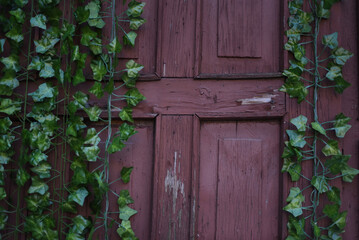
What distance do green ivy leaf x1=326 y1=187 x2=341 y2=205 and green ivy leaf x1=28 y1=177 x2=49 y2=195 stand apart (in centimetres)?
107

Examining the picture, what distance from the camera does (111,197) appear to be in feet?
5.56

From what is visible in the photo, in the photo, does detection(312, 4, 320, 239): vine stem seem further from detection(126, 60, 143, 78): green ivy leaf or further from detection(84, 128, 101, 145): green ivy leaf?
detection(84, 128, 101, 145): green ivy leaf

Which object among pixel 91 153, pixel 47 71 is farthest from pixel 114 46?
pixel 91 153

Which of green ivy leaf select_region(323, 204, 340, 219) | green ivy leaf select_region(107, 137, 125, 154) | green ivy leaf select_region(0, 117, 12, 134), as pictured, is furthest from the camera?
green ivy leaf select_region(0, 117, 12, 134)

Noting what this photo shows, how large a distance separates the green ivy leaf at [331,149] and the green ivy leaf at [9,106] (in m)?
1.20

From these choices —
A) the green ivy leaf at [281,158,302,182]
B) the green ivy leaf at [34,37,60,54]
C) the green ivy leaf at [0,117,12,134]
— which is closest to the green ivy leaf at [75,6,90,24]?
the green ivy leaf at [34,37,60,54]

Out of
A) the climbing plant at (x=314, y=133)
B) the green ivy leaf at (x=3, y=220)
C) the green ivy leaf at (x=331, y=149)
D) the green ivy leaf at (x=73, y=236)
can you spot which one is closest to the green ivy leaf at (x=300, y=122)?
the climbing plant at (x=314, y=133)

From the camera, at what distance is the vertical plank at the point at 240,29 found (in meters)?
1.69

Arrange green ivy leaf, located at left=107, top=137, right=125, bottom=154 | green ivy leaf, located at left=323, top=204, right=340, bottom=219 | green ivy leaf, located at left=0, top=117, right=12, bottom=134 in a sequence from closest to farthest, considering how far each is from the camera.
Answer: green ivy leaf, located at left=323, top=204, right=340, bottom=219 < green ivy leaf, located at left=107, top=137, right=125, bottom=154 < green ivy leaf, located at left=0, top=117, right=12, bottom=134

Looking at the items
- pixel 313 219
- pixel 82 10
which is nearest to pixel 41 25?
pixel 82 10

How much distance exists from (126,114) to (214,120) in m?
0.34

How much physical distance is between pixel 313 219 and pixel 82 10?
3.85 ft

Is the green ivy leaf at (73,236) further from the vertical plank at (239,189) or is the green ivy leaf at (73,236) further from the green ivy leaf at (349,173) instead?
the green ivy leaf at (349,173)

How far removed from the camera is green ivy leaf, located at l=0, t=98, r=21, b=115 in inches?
68.0
